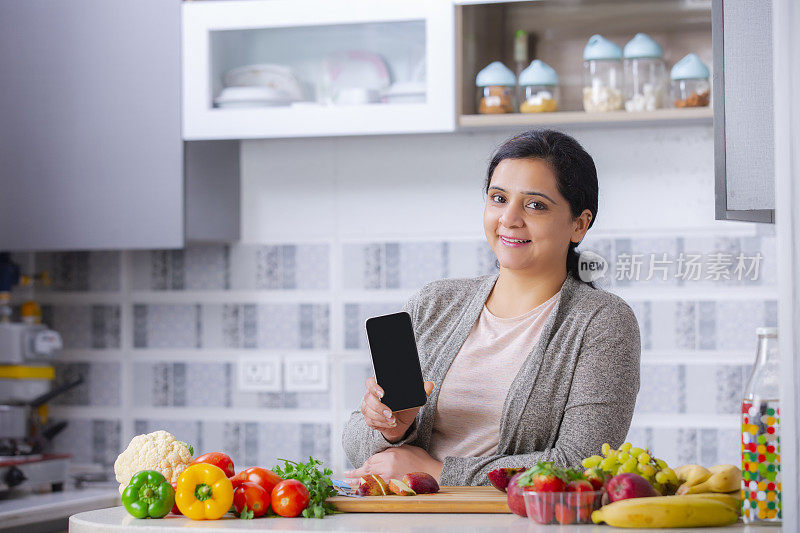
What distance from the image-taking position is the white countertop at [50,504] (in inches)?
84.4

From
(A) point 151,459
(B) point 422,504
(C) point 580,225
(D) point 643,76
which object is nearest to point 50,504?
(A) point 151,459

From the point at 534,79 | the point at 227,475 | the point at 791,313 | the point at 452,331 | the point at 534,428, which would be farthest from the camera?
the point at 534,79

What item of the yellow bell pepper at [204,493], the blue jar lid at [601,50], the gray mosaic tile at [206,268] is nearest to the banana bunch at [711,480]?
the yellow bell pepper at [204,493]

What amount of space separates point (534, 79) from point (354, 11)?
18.5 inches

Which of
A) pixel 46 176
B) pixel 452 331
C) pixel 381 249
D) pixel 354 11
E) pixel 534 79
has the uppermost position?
pixel 354 11

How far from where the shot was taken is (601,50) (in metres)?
2.34

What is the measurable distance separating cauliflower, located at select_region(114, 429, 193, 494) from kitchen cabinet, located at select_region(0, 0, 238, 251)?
3.80ft

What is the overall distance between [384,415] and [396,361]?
95mm

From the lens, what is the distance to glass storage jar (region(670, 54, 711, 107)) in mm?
2299

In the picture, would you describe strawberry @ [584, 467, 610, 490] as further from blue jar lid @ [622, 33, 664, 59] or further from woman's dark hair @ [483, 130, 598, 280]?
blue jar lid @ [622, 33, 664, 59]

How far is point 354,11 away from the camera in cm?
241

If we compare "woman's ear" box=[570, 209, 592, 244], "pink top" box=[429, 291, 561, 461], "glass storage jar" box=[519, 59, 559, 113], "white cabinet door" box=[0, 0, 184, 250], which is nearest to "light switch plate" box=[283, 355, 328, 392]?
"white cabinet door" box=[0, 0, 184, 250]

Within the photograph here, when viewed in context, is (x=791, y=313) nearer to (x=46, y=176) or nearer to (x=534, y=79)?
(x=534, y=79)

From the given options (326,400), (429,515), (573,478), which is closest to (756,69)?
(573,478)
